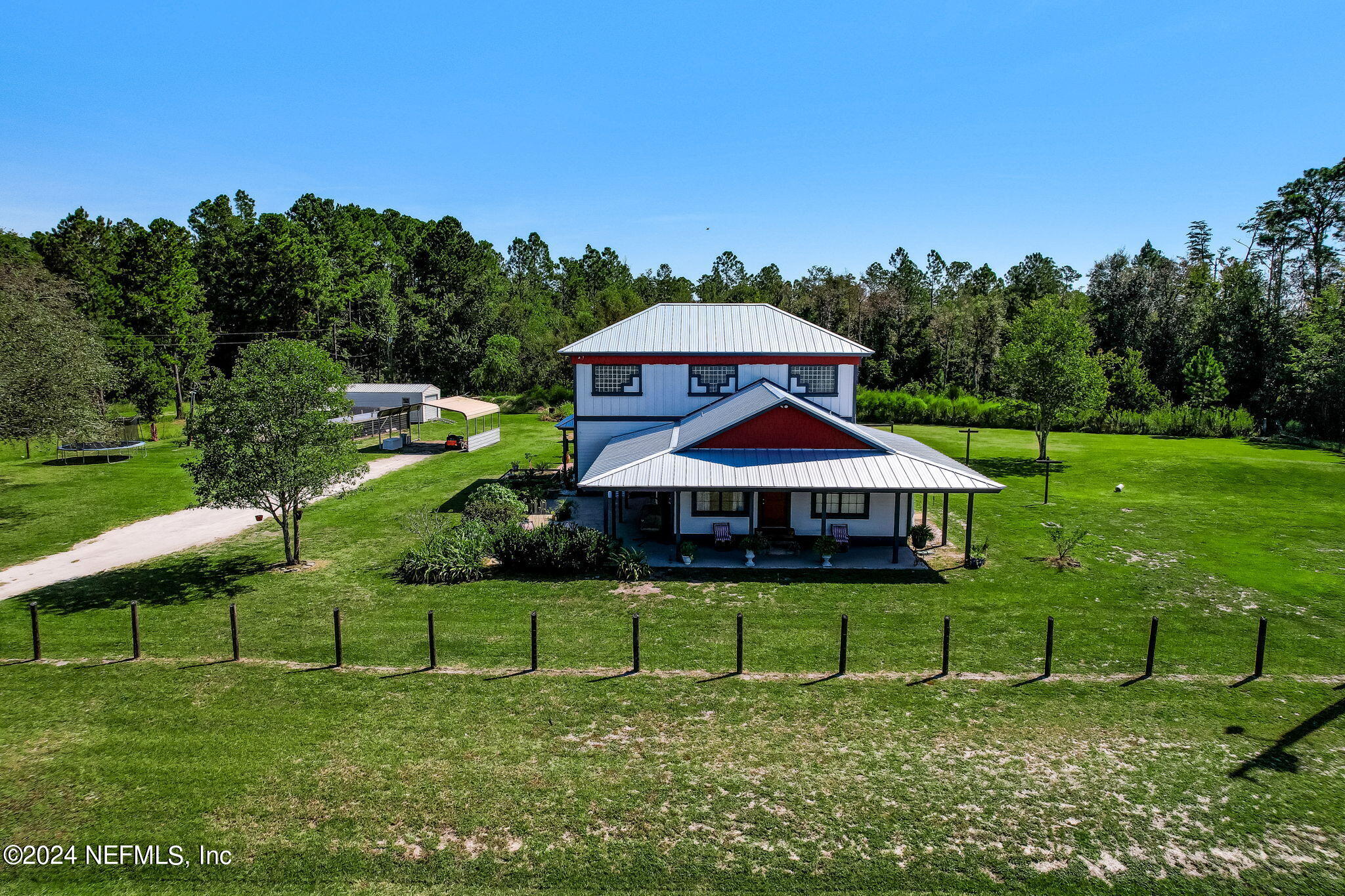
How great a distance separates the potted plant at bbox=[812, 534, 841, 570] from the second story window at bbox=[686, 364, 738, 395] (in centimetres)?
890

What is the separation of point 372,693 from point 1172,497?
3138cm

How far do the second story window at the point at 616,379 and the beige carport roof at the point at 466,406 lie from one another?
53.4 feet

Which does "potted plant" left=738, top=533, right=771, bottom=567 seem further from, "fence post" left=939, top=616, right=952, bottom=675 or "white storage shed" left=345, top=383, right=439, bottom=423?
"white storage shed" left=345, top=383, right=439, bottom=423

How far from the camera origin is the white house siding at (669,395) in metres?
28.4

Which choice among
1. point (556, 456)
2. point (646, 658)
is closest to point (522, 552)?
point (646, 658)

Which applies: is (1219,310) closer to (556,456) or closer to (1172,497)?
(1172,497)

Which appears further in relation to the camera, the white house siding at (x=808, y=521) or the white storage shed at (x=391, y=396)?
the white storage shed at (x=391, y=396)

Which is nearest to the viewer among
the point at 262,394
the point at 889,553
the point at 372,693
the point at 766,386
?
the point at 372,693

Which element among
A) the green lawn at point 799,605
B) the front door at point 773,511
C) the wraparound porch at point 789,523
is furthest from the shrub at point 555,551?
the front door at point 773,511

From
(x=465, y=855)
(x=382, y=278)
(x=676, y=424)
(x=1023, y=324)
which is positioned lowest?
(x=465, y=855)

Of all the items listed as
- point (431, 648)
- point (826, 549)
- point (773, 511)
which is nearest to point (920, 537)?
point (826, 549)

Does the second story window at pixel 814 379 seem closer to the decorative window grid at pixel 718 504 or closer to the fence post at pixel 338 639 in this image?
the decorative window grid at pixel 718 504

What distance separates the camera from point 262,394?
64.5 feet

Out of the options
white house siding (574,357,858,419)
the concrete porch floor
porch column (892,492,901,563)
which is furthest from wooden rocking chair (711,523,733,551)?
white house siding (574,357,858,419)
